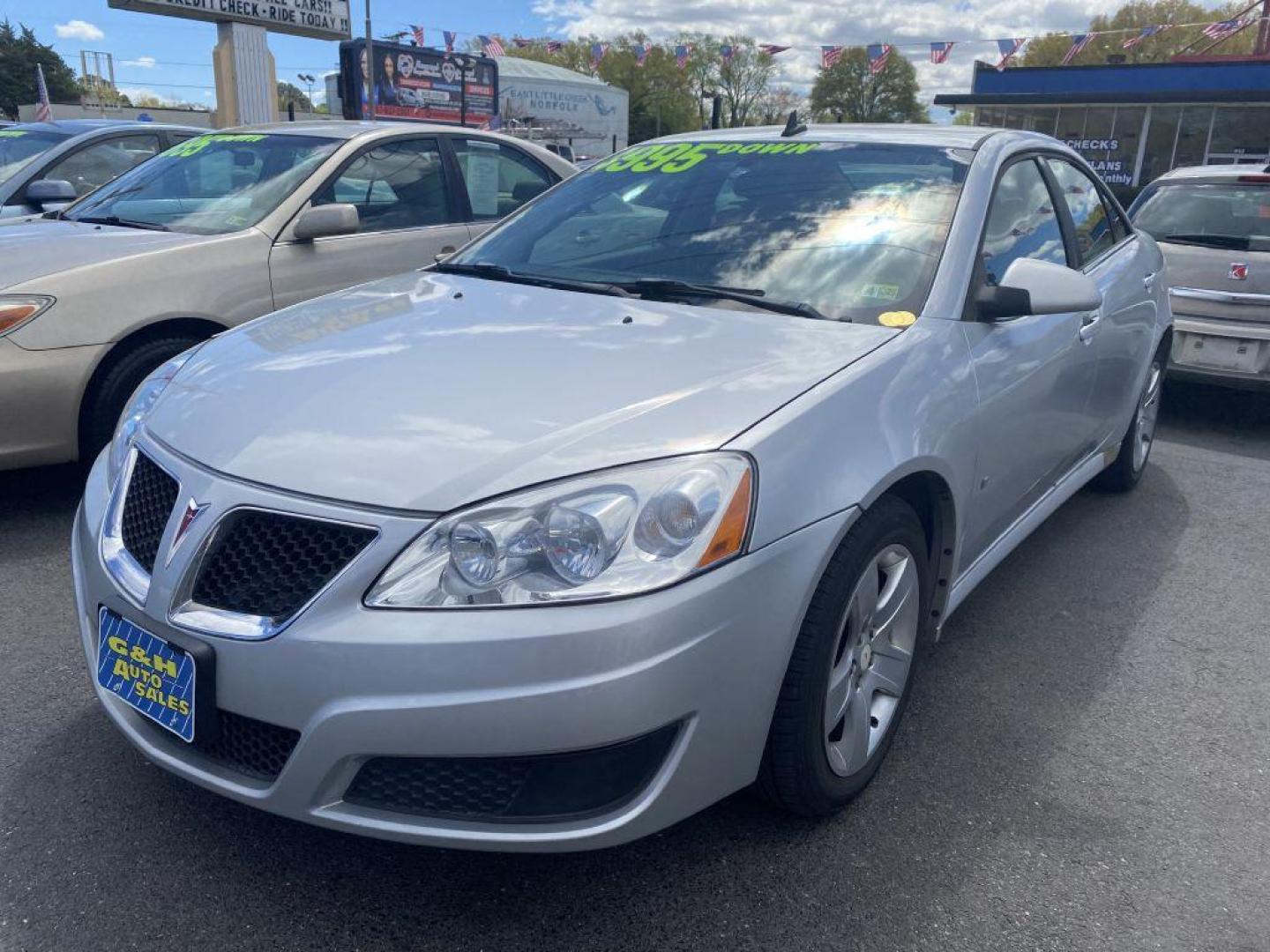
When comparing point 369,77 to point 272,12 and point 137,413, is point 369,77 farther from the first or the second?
point 137,413

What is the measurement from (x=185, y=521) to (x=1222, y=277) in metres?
5.88

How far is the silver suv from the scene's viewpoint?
227 inches

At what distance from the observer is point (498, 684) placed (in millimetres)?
1718

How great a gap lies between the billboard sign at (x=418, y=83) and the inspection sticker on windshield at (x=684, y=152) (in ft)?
79.6

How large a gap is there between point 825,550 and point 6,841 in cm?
183

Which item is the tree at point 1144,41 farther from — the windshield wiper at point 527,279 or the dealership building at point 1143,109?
the windshield wiper at point 527,279

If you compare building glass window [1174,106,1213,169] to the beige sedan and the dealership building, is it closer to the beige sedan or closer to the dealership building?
the dealership building

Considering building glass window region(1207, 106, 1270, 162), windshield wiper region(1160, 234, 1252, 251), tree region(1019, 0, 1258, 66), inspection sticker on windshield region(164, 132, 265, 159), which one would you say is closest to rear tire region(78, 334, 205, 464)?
inspection sticker on windshield region(164, 132, 265, 159)

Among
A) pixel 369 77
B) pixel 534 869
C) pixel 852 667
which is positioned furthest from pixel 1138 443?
pixel 369 77

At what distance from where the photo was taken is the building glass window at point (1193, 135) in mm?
28672

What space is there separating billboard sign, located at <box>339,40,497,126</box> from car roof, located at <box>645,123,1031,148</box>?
24.5 meters

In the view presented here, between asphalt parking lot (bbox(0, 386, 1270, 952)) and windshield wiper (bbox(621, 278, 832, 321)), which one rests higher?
windshield wiper (bbox(621, 278, 832, 321))

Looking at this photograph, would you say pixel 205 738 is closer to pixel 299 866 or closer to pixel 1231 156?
pixel 299 866

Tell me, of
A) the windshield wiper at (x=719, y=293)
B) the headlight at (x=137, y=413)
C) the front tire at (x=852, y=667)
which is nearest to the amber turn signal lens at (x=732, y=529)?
the front tire at (x=852, y=667)
